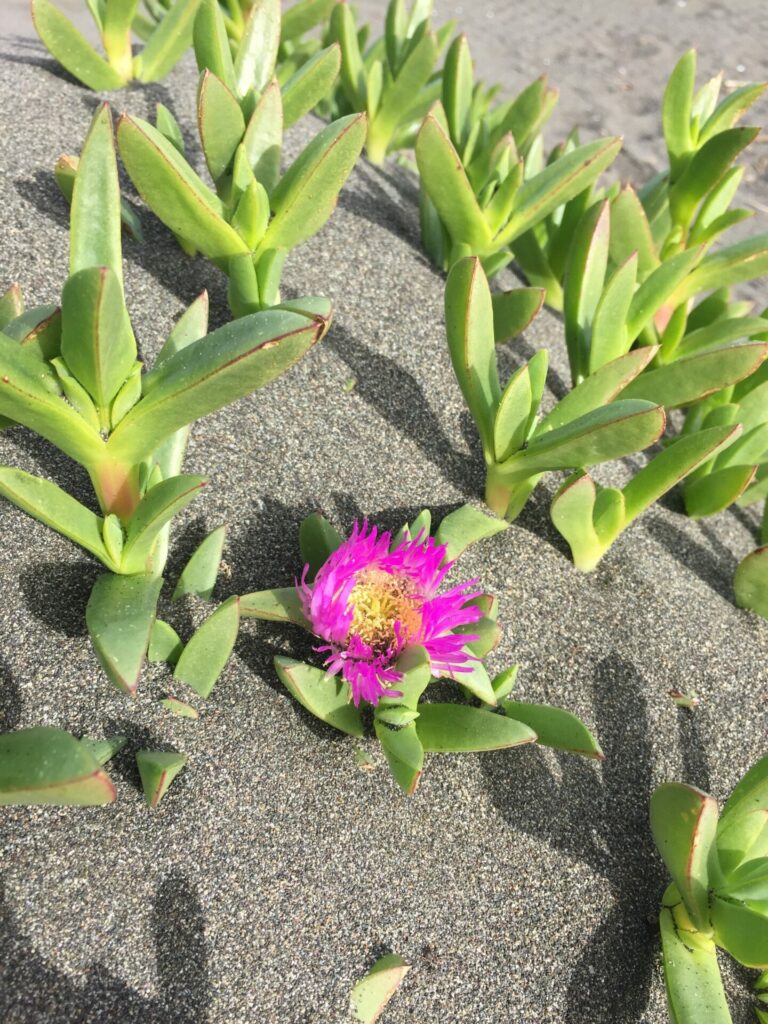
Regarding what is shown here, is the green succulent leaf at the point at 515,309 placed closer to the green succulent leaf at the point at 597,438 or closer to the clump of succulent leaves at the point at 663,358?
the clump of succulent leaves at the point at 663,358

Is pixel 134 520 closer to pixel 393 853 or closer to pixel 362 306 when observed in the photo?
pixel 393 853

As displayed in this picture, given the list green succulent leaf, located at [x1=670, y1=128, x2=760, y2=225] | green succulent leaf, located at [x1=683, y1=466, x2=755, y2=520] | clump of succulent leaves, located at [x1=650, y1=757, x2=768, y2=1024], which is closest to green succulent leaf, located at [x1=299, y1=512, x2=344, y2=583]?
clump of succulent leaves, located at [x1=650, y1=757, x2=768, y2=1024]

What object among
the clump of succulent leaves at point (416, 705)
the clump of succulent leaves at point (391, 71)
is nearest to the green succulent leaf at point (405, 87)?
the clump of succulent leaves at point (391, 71)

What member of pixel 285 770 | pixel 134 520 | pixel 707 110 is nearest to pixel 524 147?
pixel 707 110

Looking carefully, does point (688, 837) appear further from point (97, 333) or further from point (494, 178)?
Answer: point (494, 178)

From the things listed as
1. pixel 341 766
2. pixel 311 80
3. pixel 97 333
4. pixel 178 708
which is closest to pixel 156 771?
pixel 178 708

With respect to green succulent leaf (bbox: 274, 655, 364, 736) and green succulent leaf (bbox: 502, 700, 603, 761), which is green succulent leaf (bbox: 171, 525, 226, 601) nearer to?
green succulent leaf (bbox: 274, 655, 364, 736)
